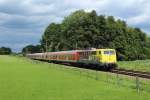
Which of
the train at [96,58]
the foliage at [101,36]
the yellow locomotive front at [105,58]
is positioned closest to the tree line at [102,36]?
the foliage at [101,36]

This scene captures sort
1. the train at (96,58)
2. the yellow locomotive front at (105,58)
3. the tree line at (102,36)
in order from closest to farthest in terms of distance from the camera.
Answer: the yellow locomotive front at (105,58) → the train at (96,58) → the tree line at (102,36)

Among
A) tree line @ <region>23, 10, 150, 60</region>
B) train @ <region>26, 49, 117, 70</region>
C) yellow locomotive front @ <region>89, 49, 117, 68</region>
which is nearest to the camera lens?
yellow locomotive front @ <region>89, 49, 117, 68</region>

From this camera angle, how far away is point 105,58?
57.4 metres

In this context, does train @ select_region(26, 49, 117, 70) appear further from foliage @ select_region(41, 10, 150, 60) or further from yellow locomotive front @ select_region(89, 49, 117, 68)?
foliage @ select_region(41, 10, 150, 60)

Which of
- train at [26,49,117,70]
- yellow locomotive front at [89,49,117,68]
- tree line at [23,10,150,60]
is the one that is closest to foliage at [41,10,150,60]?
tree line at [23,10,150,60]

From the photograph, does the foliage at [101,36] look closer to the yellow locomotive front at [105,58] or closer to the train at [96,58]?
the train at [96,58]

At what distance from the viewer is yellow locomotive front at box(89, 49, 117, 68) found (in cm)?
5625

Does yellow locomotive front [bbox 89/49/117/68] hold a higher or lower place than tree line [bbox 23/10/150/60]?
lower

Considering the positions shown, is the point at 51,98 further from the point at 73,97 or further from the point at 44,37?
the point at 44,37

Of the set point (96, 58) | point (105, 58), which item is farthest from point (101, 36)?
point (105, 58)

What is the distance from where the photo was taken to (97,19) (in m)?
111

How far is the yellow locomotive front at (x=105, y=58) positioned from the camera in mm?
56250

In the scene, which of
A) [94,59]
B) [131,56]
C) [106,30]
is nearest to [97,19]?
[106,30]

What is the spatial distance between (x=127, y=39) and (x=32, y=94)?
90.2m
